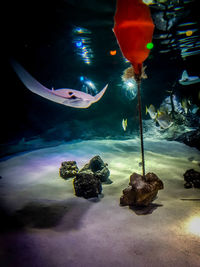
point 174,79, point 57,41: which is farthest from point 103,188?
point 174,79

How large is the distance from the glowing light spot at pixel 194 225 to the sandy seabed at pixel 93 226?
0.04 feet

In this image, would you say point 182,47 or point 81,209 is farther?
point 182,47

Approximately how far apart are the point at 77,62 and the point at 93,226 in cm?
1187

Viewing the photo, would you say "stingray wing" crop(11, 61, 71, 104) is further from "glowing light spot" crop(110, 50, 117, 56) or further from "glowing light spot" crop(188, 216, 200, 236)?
"glowing light spot" crop(110, 50, 117, 56)

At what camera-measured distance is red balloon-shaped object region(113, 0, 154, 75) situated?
153 cm

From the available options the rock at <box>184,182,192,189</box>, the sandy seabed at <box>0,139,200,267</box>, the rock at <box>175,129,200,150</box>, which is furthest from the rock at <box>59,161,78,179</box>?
the rock at <box>175,129,200,150</box>

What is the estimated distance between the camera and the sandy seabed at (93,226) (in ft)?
5.52

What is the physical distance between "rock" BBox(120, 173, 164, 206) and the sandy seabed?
14 centimetres

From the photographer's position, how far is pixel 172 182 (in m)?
4.25

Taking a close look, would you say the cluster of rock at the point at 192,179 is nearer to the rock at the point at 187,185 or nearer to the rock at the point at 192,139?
the rock at the point at 187,185

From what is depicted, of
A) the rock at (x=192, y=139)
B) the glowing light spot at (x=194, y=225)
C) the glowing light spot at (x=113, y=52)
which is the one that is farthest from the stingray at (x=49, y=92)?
→ the glowing light spot at (x=113, y=52)

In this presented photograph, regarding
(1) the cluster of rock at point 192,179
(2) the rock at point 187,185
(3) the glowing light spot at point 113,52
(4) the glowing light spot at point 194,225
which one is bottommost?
(2) the rock at point 187,185

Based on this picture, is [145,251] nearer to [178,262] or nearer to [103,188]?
[178,262]

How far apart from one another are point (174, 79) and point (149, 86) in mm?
2255
